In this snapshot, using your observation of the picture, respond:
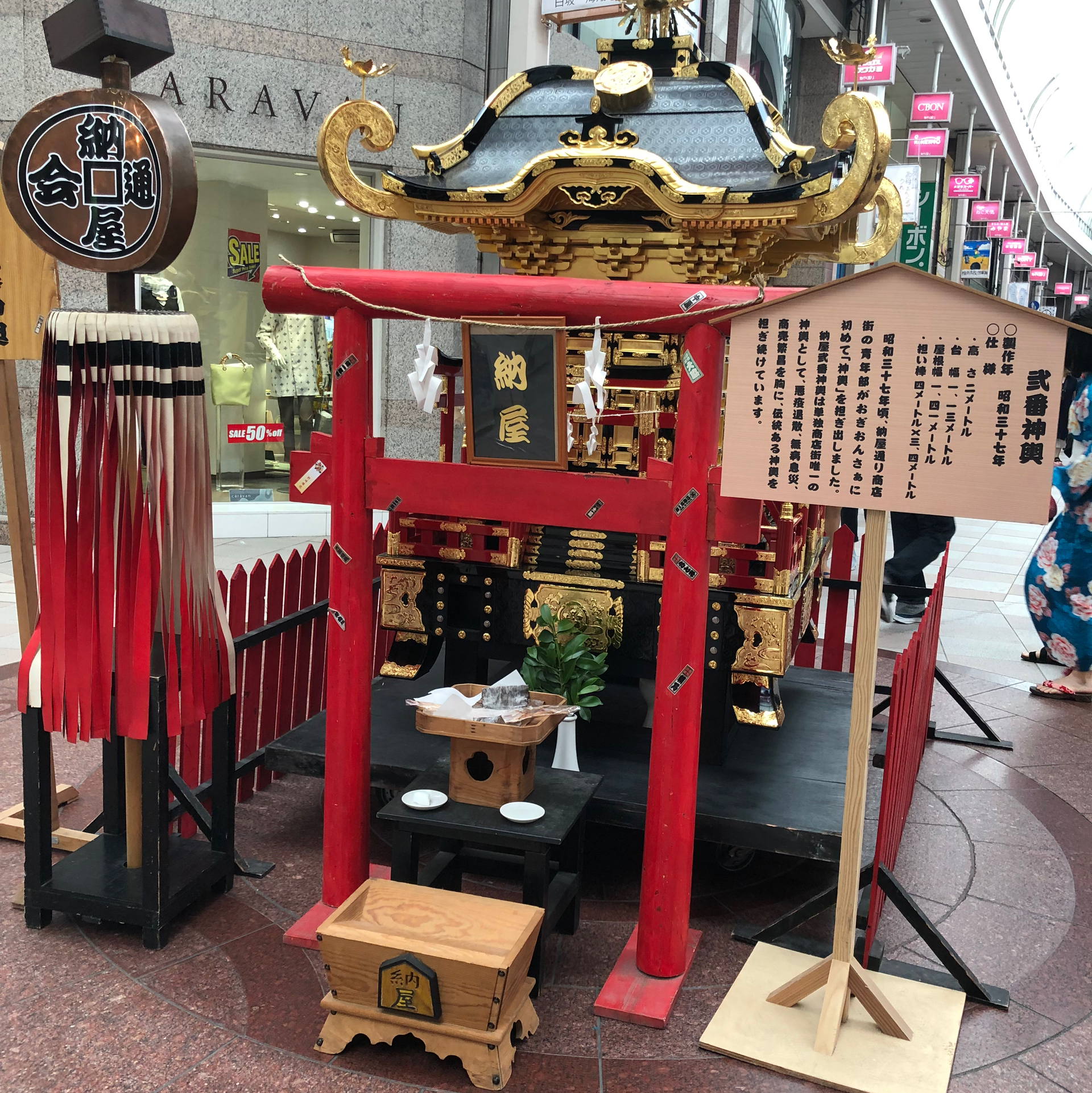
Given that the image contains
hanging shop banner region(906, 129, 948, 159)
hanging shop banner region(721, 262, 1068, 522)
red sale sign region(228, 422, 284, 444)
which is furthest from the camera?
hanging shop banner region(906, 129, 948, 159)

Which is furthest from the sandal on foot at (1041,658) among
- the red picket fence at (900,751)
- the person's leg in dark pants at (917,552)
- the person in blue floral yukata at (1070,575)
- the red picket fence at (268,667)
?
the red picket fence at (268,667)

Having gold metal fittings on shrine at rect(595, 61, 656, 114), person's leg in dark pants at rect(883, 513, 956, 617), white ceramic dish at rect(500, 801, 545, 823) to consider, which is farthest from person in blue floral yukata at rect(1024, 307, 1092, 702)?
white ceramic dish at rect(500, 801, 545, 823)

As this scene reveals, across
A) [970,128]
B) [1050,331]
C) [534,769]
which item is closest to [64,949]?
[534,769]

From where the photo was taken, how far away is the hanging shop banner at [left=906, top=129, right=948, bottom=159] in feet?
46.4

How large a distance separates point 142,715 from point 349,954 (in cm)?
102

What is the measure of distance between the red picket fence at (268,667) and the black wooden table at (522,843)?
1147 millimetres

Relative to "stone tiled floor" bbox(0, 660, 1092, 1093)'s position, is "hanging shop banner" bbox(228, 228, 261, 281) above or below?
above

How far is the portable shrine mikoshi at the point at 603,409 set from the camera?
3.19 metres

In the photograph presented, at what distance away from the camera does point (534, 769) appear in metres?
3.50

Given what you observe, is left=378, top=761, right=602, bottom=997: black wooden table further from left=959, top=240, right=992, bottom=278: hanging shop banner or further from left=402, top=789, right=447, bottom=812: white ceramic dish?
left=959, top=240, right=992, bottom=278: hanging shop banner

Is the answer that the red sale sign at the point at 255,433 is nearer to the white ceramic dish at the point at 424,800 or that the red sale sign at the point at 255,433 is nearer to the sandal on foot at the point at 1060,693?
the sandal on foot at the point at 1060,693

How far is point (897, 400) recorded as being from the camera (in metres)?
2.70

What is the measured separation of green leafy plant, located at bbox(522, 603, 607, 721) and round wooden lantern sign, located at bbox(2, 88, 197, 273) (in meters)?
1.90

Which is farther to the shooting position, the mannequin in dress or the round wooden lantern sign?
the mannequin in dress
